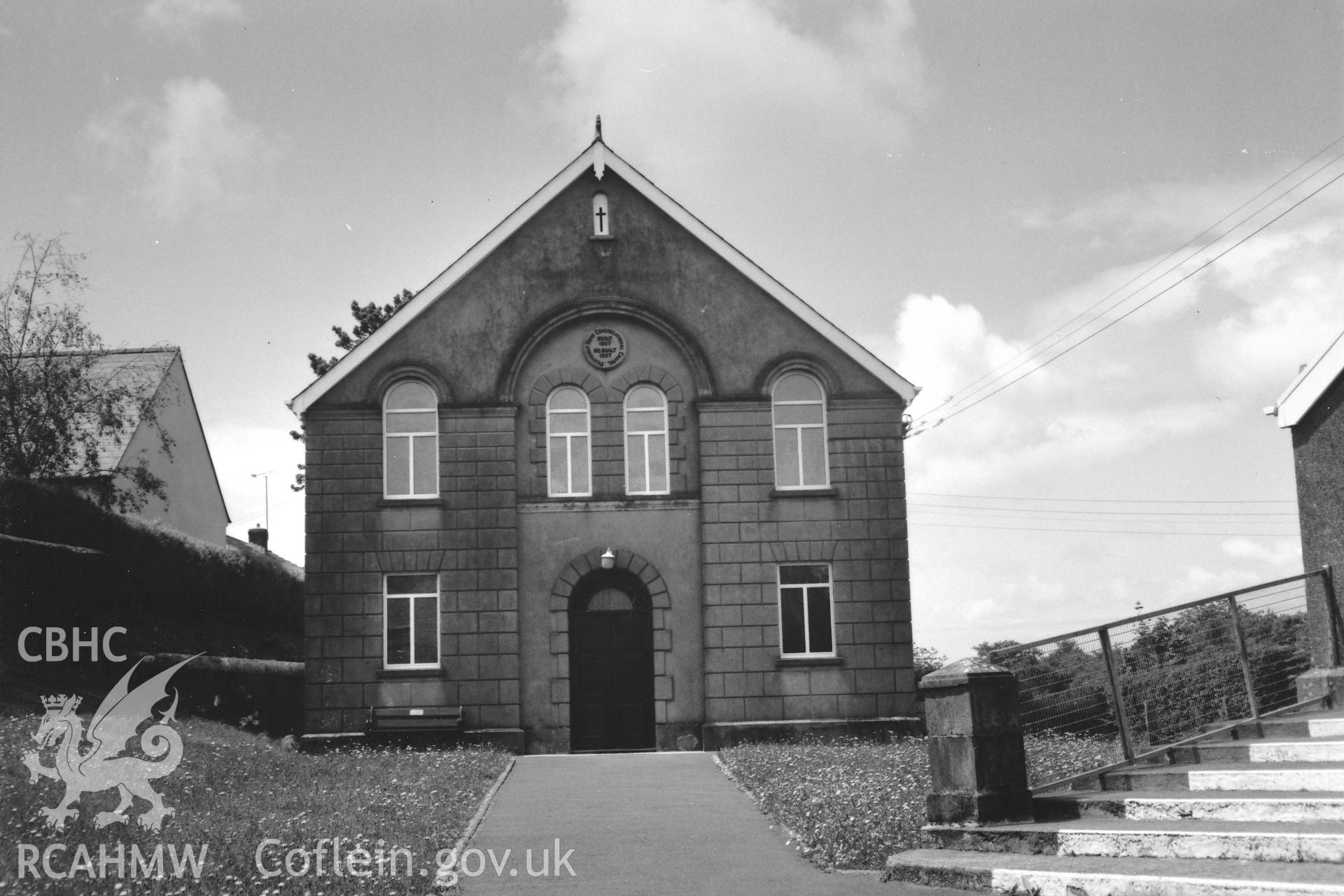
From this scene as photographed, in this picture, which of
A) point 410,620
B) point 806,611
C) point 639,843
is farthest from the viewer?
point 806,611

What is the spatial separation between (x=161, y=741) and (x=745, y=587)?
9895 mm

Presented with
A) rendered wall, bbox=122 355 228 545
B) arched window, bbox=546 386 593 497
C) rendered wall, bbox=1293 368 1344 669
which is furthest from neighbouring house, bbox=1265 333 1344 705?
rendered wall, bbox=122 355 228 545

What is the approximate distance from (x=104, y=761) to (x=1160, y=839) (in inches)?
432

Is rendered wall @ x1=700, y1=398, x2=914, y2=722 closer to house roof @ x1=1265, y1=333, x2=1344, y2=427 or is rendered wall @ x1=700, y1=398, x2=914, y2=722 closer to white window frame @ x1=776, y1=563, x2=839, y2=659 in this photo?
white window frame @ x1=776, y1=563, x2=839, y2=659

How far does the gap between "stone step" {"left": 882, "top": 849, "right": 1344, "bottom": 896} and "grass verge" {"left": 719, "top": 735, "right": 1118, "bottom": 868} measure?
1205 mm

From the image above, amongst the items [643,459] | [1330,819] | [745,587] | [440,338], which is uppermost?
[440,338]

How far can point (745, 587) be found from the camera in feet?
77.7

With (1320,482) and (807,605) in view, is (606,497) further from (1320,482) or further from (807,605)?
(1320,482)

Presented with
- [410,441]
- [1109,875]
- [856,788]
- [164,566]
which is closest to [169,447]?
[164,566]

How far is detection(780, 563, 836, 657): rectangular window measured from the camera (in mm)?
23812

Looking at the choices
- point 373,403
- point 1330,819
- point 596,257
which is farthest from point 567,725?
point 1330,819

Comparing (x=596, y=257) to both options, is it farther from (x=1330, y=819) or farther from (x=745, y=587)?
(x=1330, y=819)

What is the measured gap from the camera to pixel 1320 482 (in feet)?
41.1

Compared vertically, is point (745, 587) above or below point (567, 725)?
above
